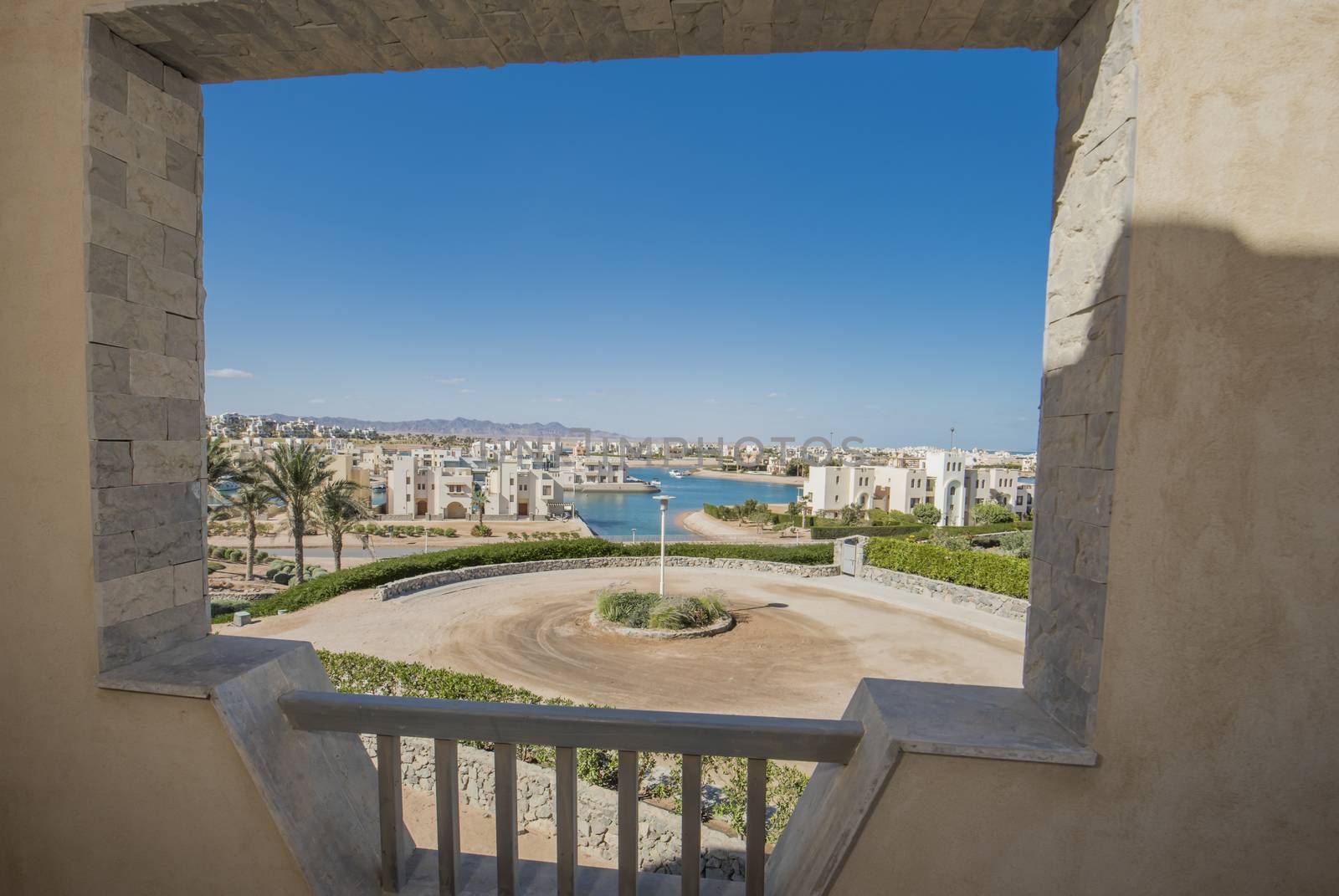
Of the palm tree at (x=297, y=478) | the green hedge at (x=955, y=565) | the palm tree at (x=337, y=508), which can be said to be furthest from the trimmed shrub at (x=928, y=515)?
the palm tree at (x=297, y=478)

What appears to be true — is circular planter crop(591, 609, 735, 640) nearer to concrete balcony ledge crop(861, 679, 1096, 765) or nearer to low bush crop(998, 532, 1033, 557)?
concrete balcony ledge crop(861, 679, 1096, 765)

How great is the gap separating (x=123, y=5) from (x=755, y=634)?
12.9m

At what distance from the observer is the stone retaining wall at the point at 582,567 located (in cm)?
1560

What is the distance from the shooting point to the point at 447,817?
5.88 ft

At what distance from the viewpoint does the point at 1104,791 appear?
1.49 metres

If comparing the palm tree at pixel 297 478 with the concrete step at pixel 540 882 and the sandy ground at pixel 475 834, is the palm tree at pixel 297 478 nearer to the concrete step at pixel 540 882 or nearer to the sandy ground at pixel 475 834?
the sandy ground at pixel 475 834

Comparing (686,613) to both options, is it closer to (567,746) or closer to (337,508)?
(567,746)

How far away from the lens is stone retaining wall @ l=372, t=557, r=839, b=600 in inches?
614

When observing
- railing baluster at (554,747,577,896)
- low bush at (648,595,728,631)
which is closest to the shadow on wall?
railing baluster at (554,747,577,896)

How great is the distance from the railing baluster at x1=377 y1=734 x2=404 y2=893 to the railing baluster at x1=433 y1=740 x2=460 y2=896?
150 millimetres

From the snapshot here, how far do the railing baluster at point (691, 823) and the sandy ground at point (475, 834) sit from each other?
465cm

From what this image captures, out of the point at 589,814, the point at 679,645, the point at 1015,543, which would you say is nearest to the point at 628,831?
the point at 589,814

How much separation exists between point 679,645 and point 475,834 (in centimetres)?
669

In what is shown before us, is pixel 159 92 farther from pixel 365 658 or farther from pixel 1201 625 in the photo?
pixel 365 658
